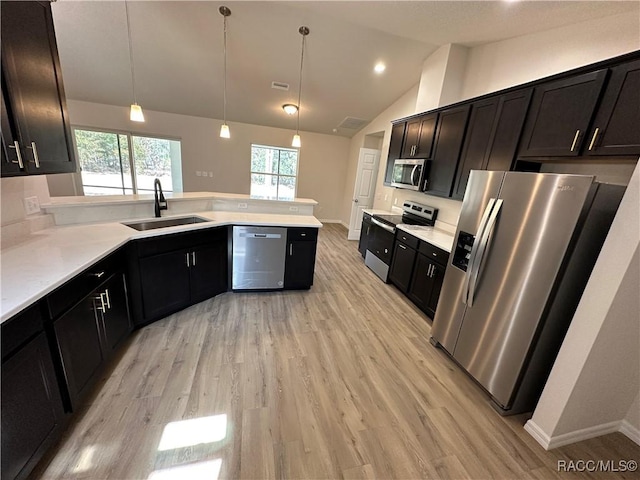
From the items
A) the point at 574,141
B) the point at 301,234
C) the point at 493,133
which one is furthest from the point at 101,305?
the point at 493,133

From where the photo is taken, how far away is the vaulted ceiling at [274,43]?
2.57 m

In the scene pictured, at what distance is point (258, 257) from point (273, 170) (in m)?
4.72

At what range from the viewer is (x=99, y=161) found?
18.8 ft

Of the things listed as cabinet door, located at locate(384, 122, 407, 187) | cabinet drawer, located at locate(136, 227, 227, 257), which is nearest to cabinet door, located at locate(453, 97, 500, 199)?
cabinet door, located at locate(384, 122, 407, 187)

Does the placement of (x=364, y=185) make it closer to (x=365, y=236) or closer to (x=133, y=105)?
(x=365, y=236)

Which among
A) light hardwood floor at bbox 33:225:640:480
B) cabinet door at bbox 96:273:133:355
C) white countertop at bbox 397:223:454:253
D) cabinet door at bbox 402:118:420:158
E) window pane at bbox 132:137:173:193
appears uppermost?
cabinet door at bbox 402:118:420:158

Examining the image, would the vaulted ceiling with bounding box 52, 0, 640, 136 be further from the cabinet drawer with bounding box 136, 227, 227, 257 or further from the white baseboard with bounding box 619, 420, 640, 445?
the white baseboard with bounding box 619, 420, 640, 445

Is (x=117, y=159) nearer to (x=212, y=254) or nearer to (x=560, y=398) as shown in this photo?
(x=212, y=254)

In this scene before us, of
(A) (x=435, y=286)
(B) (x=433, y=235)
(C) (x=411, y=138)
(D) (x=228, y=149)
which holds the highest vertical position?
(C) (x=411, y=138)

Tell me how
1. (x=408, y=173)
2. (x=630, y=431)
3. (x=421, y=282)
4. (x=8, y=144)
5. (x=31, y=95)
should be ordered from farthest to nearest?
(x=408, y=173), (x=421, y=282), (x=630, y=431), (x=31, y=95), (x=8, y=144)

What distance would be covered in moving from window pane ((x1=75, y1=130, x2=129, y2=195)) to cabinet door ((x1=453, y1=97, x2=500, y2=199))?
22.8 ft

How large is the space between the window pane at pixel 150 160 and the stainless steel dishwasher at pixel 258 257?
4.74m

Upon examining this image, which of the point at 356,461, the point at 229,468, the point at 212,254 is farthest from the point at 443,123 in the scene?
the point at 229,468

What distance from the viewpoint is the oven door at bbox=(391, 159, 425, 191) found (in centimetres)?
346
